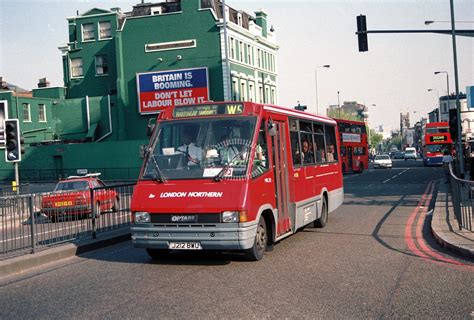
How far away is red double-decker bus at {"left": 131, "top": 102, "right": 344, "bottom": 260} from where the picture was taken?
30.2 feet

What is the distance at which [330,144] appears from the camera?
1552 cm

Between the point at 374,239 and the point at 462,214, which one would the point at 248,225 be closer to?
the point at 374,239

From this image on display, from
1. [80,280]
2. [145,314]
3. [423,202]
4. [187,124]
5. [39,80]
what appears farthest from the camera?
[39,80]

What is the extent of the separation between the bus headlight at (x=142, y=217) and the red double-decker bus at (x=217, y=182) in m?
0.02

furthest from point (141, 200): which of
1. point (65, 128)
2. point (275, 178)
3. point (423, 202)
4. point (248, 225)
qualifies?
point (65, 128)

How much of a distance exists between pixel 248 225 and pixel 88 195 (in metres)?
4.86

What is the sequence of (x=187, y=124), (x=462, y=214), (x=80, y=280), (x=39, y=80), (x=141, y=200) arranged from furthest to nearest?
(x=39, y=80) → (x=462, y=214) → (x=187, y=124) → (x=141, y=200) → (x=80, y=280)

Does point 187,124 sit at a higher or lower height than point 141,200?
higher

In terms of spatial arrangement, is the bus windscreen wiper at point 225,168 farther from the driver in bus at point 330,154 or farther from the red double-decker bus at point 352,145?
the red double-decker bus at point 352,145

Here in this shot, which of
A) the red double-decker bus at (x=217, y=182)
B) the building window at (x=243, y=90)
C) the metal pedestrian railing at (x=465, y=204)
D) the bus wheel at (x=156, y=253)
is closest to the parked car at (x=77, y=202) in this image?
the bus wheel at (x=156, y=253)

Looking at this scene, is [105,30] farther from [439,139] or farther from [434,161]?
[434,161]

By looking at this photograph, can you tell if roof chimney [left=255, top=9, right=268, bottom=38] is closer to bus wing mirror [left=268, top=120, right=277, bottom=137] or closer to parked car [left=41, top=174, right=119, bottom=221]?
parked car [left=41, top=174, right=119, bottom=221]

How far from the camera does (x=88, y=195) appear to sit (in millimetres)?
12742

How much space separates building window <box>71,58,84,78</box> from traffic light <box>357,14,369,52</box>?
39532 mm
